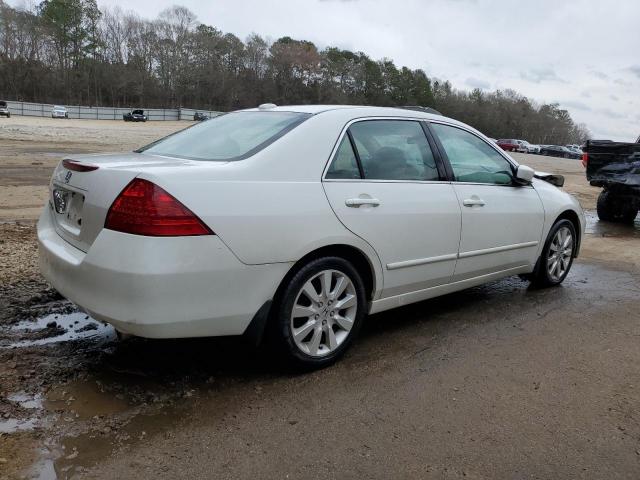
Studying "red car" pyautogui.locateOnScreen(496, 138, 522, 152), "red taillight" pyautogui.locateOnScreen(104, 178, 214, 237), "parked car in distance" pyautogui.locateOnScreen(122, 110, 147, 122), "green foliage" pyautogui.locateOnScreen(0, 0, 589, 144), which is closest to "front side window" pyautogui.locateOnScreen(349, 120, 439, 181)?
"red taillight" pyautogui.locateOnScreen(104, 178, 214, 237)

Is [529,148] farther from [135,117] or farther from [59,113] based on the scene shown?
[59,113]

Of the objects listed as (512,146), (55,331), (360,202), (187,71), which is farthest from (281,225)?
(187,71)

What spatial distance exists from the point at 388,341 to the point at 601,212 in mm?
8144

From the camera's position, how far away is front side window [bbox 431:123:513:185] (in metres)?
4.16

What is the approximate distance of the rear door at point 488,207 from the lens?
13.5 feet

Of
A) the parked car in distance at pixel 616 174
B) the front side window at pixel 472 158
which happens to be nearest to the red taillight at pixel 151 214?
the front side window at pixel 472 158

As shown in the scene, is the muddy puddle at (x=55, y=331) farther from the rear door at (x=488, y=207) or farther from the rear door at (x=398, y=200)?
the rear door at (x=488, y=207)

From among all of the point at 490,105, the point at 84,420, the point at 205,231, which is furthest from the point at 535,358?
the point at 490,105

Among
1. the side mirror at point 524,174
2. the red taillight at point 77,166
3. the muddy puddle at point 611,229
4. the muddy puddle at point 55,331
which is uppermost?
the side mirror at point 524,174

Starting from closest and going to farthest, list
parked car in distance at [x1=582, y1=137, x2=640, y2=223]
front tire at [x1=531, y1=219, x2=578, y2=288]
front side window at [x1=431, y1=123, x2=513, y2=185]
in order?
front side window at [x1=431, y1=123, x2=513, y2=185] < front tire at [x1=531, y1=219, x2=578, y2=288] < parked car in distance at [x1=582, y1=137, x2=640, y2=223]

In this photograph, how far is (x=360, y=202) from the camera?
3330mm

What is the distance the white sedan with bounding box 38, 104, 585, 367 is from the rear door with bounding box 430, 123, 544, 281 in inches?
0.7

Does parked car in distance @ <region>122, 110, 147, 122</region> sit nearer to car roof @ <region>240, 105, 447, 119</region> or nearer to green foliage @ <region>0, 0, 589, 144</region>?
green foliage @ <region>0, 0, 589, 144</region>

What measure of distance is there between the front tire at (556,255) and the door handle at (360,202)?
2405mm
